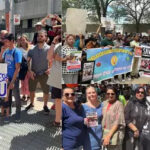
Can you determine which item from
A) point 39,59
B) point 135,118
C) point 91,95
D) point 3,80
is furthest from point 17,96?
point 135,118

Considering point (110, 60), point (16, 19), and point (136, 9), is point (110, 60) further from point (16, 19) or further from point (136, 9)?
point (16, 19)

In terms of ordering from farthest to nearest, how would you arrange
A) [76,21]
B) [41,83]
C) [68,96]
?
1. [41,83]
2. [68,96]
3. [76,21]

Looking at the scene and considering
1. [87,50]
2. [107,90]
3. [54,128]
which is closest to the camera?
[87,50]

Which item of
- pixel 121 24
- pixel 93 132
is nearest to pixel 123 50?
pixel 121 24

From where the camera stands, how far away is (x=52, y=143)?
6.77 ft

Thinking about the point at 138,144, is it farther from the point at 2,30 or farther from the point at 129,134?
the point at 2,30

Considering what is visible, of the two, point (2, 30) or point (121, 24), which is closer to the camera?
point (121, 24)

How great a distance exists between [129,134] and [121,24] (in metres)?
0.82

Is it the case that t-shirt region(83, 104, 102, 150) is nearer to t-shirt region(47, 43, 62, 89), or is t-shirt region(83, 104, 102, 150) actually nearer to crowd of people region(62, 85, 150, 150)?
crowd of people region(62, 85, 150, 150)

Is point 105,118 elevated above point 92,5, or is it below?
below

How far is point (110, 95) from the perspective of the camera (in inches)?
75.8

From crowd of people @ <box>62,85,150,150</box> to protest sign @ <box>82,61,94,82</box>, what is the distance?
7 centimetres

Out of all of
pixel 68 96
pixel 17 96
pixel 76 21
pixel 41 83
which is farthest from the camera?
pixel 17 96

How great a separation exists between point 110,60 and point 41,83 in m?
0.55
